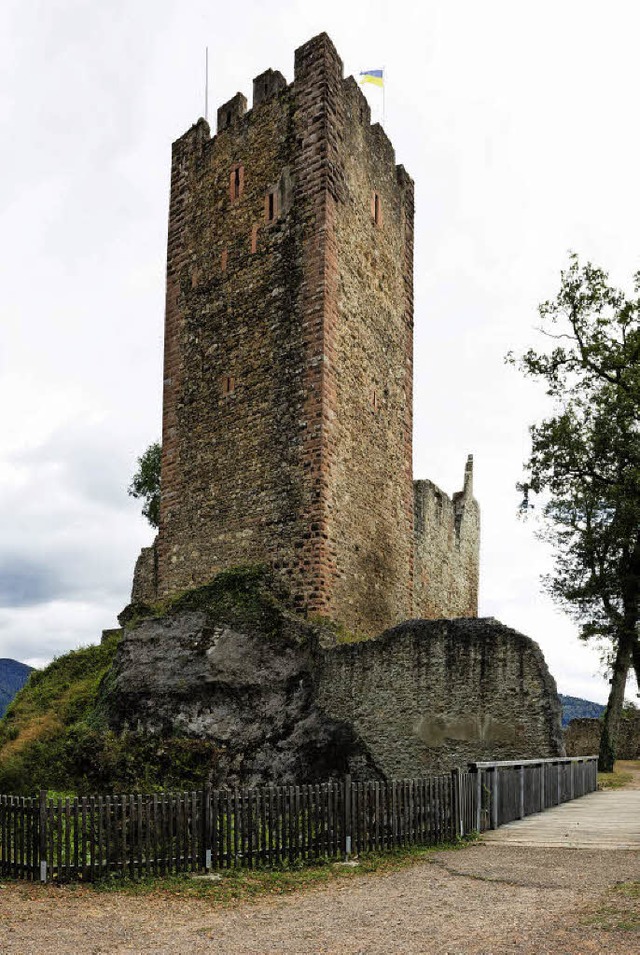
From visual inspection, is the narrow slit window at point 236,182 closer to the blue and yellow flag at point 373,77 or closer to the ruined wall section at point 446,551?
the blue and yellow flag at point 373,77

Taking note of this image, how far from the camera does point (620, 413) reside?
25156 millimetres

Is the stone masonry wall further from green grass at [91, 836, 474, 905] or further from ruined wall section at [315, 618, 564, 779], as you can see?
green grass at [91, 836, 474, 905]

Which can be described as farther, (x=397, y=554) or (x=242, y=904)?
(x=397, y=554)

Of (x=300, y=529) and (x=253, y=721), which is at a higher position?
(x=300, y=529)

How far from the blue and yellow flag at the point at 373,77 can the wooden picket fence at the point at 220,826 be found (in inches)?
600

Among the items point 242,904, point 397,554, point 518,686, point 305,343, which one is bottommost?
point 242,904

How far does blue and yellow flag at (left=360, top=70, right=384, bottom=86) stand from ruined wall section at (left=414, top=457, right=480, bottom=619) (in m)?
10.8

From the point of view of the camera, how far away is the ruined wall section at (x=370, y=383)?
18000 millimetres

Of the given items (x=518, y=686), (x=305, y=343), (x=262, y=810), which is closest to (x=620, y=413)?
(x=305, y=343)

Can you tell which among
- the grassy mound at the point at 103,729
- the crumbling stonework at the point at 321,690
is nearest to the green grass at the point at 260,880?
the crumbling stonework at the point at 321,690

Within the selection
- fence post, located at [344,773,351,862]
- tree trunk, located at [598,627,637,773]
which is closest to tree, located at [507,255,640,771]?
tree trunk, located at [598,627,637,773]

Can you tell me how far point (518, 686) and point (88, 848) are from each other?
6.75 metres

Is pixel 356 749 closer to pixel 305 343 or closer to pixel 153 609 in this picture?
pixel 153 609

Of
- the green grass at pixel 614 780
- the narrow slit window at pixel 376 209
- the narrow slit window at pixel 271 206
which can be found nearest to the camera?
the narrow slit window at pixel 271 206
